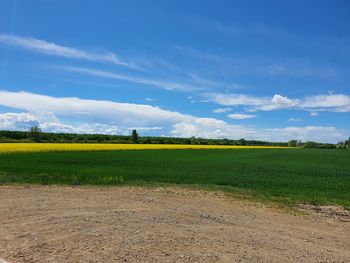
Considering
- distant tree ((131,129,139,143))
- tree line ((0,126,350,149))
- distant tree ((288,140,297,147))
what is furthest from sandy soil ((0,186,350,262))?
distant tree ((288,140,297,147))

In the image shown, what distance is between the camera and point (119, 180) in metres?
22.1

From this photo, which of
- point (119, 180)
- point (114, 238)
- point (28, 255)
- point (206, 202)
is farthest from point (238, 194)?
point (28, 255)

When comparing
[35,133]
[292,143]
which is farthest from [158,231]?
[292,143]

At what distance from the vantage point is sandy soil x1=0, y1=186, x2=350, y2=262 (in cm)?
795

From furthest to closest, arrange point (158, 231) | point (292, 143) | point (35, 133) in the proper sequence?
point (292, 143), point (35, 133), point (158, 231)

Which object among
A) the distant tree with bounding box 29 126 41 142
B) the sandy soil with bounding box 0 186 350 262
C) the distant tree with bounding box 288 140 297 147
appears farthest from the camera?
the distant tree with bounding box 288 140 297 147

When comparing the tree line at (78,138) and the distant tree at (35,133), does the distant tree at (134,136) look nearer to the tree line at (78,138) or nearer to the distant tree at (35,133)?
the tree line at (78,138)

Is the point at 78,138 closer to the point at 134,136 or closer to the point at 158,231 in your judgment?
the point at 134,136

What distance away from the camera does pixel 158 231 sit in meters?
9.55

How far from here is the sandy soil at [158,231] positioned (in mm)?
7953

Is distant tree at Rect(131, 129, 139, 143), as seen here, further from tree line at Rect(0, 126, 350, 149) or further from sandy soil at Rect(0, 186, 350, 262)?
sandy soil at Rect(0, 186, 350, 262)

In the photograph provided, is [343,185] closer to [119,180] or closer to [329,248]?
[119,180]

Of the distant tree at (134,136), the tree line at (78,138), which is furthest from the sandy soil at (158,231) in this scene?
the distant tree at (134,136)

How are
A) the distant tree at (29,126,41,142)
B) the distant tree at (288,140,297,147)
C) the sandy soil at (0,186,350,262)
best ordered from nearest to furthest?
the sandy soil at (0,186,350,262) < the distant tree at (29,126,41,142) < the distant tree at (288,140,297,147)
